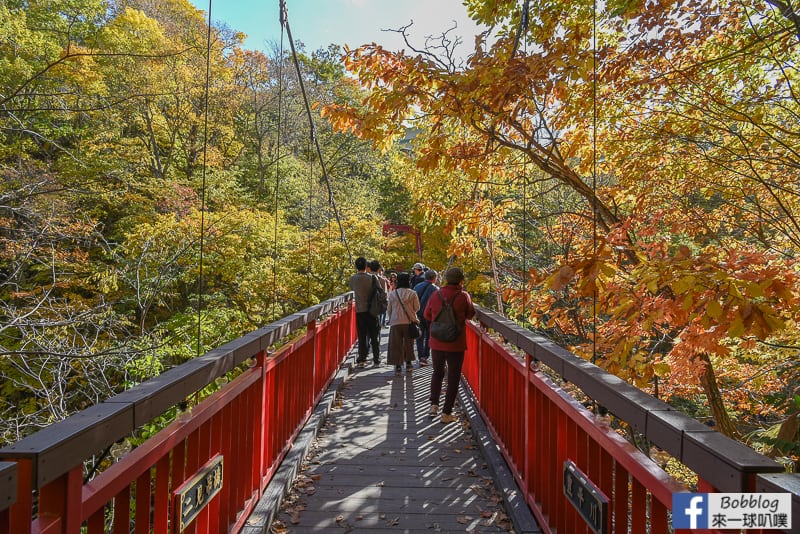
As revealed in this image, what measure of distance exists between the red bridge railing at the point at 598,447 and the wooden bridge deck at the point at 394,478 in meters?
0.32

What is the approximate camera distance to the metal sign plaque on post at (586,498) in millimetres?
1849

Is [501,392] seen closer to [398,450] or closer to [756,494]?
[398,450]

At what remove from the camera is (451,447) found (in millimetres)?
4340

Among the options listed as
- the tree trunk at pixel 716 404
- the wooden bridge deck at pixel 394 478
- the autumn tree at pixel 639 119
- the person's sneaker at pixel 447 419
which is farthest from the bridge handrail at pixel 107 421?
the tree trunk at pixel 716 404

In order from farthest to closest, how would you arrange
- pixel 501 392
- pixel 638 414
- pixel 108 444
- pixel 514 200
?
pixel 514 200
pixel 501 392
pixel 638 414
pixel 108 444

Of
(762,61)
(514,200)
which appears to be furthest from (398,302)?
(762,61)

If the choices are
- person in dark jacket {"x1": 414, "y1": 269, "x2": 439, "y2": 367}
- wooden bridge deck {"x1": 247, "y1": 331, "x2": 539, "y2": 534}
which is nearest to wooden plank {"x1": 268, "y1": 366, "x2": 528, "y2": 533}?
wooden bridge deck {"x1": 247, "y1": 331, "x2": 539, "y2": 534}

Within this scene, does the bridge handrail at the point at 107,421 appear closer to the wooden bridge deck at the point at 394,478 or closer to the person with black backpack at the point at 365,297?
the wooden bridge deck at the point at 394,478

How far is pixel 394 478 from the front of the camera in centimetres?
366

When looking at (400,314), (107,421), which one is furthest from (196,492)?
(400,314)

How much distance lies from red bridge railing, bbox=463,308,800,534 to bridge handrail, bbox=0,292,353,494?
151 centimetres

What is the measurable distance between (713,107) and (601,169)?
1511mm

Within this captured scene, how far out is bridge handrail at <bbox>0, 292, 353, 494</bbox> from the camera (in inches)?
43.9

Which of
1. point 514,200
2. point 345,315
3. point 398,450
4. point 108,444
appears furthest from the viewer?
point 345,315
